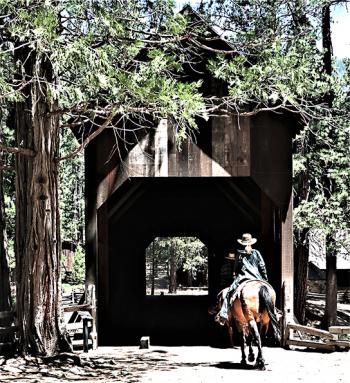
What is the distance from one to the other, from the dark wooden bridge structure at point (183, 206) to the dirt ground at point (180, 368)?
1.61m

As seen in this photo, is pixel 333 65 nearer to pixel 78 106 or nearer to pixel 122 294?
pixel 122 294

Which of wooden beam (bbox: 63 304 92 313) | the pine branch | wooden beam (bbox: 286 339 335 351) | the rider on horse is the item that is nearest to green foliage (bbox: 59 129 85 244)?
wooden beam (bbox: 63 304 92 313)

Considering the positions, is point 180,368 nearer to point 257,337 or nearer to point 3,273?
point 257,337

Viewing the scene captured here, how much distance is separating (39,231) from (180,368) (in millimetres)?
2798

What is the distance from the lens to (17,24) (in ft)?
25.9

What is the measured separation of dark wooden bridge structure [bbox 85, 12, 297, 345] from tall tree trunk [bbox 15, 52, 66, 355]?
6.22 feet

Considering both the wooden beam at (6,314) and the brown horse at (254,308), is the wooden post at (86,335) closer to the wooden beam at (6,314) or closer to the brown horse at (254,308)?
the wooden beam at (6,314)

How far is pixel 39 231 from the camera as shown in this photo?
34.1 feet

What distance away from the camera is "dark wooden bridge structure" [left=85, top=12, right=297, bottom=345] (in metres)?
12.3

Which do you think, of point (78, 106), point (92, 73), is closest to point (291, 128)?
point (78, 106)

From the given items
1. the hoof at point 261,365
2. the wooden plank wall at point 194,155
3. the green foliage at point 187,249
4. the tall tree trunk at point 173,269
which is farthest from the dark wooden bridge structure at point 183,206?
the tall tree trunk at point 173,269

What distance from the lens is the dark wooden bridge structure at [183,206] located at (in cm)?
1231

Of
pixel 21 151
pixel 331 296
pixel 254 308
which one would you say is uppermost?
pixel 21 151

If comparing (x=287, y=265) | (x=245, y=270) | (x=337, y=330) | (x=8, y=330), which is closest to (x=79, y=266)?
(x=287, y=265)
